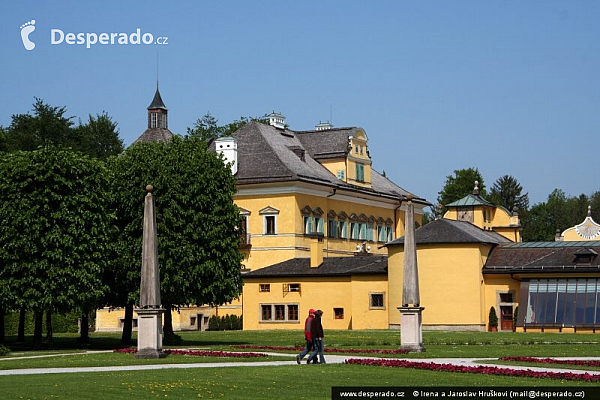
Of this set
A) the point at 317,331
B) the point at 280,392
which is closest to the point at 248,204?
the point at 317,331

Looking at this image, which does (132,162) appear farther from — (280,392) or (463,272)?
(280,392)

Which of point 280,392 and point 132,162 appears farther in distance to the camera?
point 132,162

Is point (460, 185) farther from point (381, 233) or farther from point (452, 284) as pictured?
point (452, 284)

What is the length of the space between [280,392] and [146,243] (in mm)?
14062

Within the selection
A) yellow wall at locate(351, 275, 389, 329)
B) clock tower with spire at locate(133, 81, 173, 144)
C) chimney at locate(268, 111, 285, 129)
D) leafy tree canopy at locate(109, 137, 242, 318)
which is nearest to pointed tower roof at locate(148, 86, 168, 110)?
clock tower with spire at locate(133, 81, 173, 144)

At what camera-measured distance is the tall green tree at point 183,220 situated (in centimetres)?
5262

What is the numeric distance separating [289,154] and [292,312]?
1884cm

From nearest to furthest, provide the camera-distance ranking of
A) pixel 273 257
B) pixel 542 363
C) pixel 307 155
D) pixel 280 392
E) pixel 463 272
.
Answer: pixel 280 392, pixel 542 363, pixel 463 272, pixel 273 257, pixel 307 155

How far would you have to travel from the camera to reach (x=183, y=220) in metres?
54.8

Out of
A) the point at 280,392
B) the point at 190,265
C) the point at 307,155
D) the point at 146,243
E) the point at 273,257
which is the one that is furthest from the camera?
the point at 307,155

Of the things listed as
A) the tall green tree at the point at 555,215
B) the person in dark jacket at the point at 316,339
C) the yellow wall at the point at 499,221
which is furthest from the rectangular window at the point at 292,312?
the tall green tree at the point at 555,215

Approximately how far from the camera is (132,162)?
180ft

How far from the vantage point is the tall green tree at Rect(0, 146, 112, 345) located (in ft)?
152

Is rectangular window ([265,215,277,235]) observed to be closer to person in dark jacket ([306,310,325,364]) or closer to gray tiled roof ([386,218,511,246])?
gray tiled roof ([386,218,511,246])
